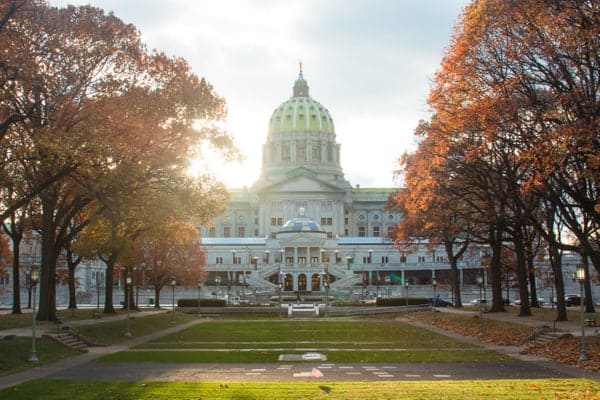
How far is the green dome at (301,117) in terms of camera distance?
597 ft

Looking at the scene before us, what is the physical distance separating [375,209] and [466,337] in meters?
140

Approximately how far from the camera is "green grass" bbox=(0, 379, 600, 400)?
59.1ft

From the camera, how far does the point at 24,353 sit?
28250 millimetres

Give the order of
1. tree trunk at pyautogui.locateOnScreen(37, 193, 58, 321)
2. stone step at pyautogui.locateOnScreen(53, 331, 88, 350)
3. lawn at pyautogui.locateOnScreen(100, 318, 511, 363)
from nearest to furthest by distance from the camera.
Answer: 1. lawn at pyautogui.locateOnScreen(100, 318, 511, 363)
2. stone step at pyautogui.locateOnScreen(53, 331, 88, 350)
3. tree trunk at pyautogui.locateOnScreen(37, 193, 58, 321)

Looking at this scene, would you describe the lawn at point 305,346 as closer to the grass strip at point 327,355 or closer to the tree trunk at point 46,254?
the grass strip at point 327,355

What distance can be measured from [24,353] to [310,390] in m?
14.3

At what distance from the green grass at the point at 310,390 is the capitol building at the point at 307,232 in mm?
76766

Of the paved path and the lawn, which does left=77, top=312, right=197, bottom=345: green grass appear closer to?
the lawn

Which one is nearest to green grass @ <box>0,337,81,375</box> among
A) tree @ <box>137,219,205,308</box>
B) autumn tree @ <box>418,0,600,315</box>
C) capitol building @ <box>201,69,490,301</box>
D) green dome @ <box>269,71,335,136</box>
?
autumn tree @ <box>418,0,600,315</box>

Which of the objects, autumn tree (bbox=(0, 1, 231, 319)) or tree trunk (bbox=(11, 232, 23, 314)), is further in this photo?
tree trunk (bbox=(11, 232, 23, 314))

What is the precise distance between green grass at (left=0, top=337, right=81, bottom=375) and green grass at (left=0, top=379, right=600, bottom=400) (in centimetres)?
497

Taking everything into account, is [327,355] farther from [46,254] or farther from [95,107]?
[46,254]

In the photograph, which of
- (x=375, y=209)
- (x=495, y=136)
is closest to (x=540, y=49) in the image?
(x=495, y=136)

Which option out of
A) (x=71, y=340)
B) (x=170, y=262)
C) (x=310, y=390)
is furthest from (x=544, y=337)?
(x=170, y=262)
